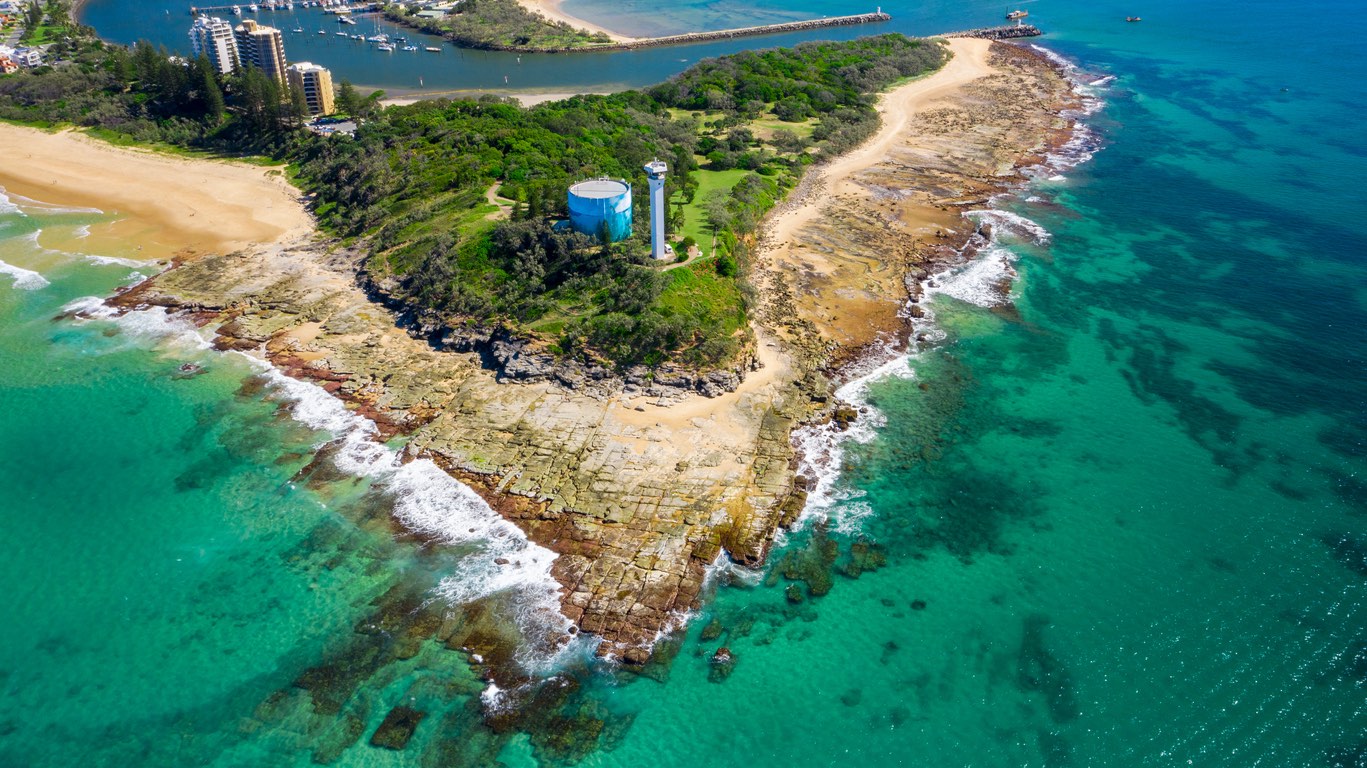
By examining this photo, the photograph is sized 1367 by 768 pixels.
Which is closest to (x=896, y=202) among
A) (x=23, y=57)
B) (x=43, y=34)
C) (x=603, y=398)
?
(x=603, y=398)

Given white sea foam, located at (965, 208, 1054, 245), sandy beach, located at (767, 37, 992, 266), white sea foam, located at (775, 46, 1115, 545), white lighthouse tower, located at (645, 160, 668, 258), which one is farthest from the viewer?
sandy beach, located at (767, 37, 992, 266)

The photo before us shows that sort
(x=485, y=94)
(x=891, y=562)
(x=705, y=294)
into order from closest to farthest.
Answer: (x=891, y=562) → (x=705, y=294) → (x=485, y=94)

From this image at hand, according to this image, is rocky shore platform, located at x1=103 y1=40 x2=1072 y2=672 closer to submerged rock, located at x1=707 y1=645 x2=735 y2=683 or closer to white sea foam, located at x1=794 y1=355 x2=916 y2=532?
white sea foam, located at x1=794 y1=355 x2=916 y2=532

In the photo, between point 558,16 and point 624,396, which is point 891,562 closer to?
point 624,396

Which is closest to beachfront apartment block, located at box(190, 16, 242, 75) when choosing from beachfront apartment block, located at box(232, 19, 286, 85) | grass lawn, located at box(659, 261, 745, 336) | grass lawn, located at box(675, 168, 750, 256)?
beachfront apartment block, located at box(232, 19, 286, 85)

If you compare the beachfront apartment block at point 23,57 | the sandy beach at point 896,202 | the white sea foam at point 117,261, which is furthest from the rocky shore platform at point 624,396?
the beachfront apartment block at point 23,57

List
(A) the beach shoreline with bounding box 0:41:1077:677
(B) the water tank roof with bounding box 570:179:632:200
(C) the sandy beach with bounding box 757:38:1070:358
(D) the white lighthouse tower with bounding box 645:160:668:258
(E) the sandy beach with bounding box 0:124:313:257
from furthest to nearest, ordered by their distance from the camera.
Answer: (E) the sandy beach with bounding box 0:124:313:257
(C) the sandy beach with bounding box 757:38:1070:358
(B) the water tank roof with bounding box 570:179:632:200
(D) the white lighthouse tower with bounding box 645:160:668:258
(A) the beach shoreline with bounding box 0:41:1077:677

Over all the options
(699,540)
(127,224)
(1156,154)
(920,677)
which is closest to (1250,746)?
(920,677)

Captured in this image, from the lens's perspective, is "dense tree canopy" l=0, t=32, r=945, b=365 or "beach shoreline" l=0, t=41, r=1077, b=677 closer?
"beach shoreline" l=0, t=41, r=1077, b=677
